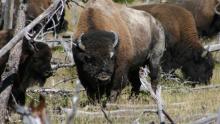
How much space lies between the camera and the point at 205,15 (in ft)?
61.6

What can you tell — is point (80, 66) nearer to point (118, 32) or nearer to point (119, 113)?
point (118, 32)

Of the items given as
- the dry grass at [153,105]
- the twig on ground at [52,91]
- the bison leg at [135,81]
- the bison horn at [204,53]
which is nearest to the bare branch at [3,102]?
the dry grass at [153,105]

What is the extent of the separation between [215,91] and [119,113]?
146 inches

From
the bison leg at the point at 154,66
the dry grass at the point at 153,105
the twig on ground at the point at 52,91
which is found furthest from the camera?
the bison leg at the point at 154,66

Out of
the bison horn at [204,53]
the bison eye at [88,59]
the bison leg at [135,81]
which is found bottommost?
the bison horn at [204,53]

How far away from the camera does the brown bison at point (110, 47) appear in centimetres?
830

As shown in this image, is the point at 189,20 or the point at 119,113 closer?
the point at 119,113

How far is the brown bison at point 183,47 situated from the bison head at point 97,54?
6362 millimetres

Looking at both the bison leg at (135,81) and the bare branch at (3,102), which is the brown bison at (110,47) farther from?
the bare branch at (3,102)

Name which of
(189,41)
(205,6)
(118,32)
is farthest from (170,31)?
(118,32)

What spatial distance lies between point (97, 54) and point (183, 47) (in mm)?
6889

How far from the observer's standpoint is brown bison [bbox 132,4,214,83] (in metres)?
14.7

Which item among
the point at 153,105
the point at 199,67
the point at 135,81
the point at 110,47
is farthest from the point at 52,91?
the point at 199,67

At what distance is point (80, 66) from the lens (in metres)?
8.60
